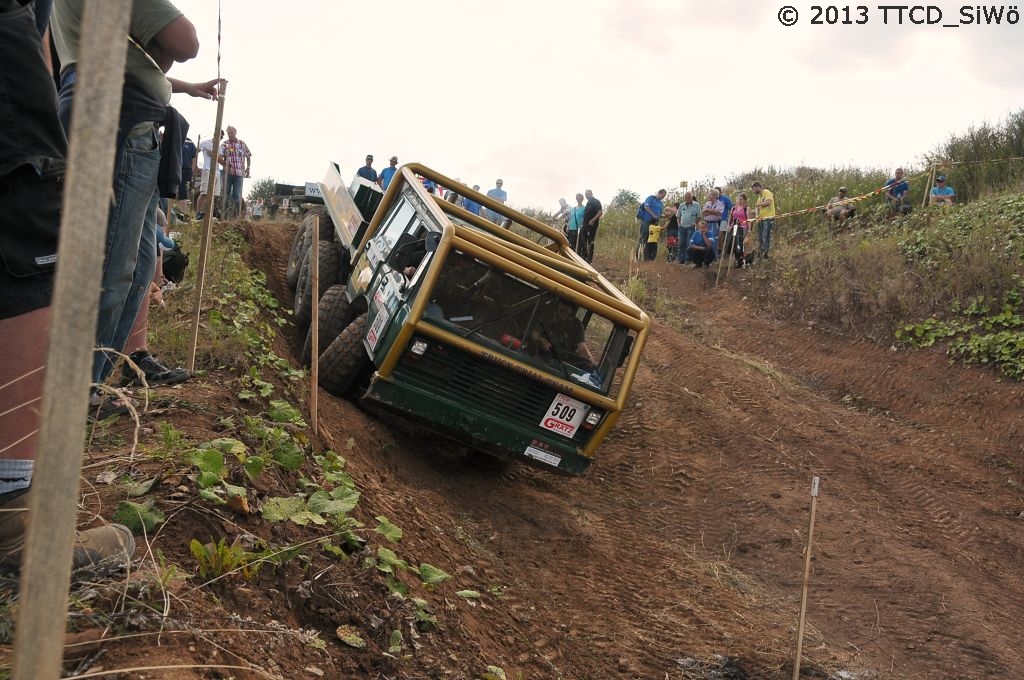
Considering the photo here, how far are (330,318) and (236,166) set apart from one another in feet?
24.8

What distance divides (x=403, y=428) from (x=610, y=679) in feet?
12.0

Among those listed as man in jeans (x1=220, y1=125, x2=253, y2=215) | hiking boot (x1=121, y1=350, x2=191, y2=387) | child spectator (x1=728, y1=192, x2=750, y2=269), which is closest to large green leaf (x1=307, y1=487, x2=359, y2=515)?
hiking boot (x1=121, y1=350, x2=191, y2=387)

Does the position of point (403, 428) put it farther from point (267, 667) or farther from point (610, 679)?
point (267, 667)

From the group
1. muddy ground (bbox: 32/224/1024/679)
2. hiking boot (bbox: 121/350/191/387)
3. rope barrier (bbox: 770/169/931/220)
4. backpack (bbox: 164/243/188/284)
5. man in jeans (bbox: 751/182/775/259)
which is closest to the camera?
muddy ground (bbox: 32/224/1024/679)

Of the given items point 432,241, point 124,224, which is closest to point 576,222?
point 432,241

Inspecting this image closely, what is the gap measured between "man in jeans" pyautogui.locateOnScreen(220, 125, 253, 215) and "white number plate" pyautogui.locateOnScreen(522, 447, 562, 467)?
9.36 meters

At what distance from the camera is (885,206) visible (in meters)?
18.8

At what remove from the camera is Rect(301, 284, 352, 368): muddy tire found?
25.6 ft

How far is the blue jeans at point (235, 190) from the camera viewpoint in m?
14.8

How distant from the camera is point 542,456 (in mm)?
6617

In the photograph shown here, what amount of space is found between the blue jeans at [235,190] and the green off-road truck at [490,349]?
8.68m

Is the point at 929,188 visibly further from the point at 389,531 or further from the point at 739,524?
the point at 389,531

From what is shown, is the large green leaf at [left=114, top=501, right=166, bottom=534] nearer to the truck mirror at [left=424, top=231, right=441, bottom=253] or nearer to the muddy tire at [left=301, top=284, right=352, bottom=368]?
the truck mirror at [left=424, top=231, right=441, bottom=253]

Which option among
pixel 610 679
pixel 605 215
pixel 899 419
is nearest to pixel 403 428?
pixel 610 679
